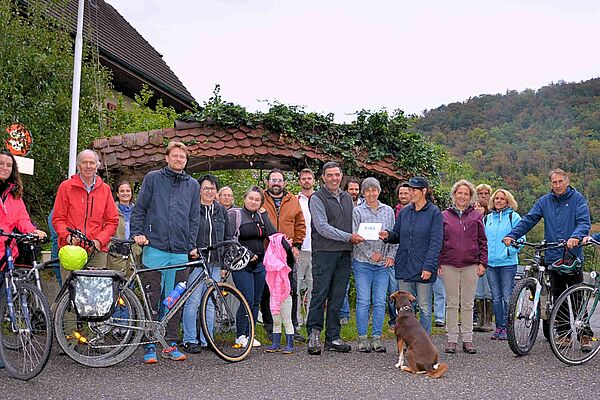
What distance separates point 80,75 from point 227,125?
297 cm

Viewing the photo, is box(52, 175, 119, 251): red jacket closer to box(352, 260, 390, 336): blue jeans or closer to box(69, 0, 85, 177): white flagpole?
box(352, 260, 390, 336): blue jeans

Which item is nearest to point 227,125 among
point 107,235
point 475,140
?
point 107,235

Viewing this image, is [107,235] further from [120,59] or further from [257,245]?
[120,59]

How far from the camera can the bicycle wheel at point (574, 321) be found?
22.3 ft

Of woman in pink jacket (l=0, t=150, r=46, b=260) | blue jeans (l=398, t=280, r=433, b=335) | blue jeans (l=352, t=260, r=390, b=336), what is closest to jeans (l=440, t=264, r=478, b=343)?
blue jeans (l=398, t=280, r=433, b=335)

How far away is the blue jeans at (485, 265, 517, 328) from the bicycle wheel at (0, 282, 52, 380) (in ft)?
17.8

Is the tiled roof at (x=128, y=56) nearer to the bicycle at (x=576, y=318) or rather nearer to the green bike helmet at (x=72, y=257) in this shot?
the green bike helmet at (x=72, y=257)

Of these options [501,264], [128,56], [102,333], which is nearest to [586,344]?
[501,264]

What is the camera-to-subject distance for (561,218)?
24.9ft

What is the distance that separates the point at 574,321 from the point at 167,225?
4.27 meters

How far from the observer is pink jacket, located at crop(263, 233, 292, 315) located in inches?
284

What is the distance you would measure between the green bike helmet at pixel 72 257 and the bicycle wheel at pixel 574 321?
15.0ft

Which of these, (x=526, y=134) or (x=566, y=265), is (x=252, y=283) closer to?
(x=566, y=265)

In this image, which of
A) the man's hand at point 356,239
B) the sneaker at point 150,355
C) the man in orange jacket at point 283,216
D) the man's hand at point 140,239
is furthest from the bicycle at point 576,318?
the man's hand at point 140,239
